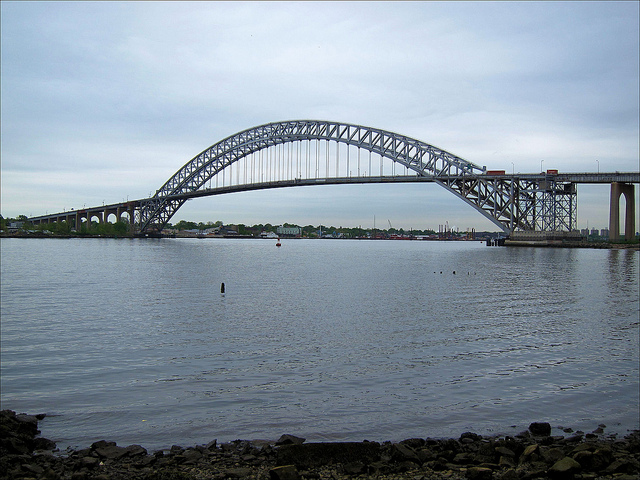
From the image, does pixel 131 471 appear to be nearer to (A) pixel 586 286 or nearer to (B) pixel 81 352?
(B) pixel 81 352

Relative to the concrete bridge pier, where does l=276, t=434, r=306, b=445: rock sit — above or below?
below

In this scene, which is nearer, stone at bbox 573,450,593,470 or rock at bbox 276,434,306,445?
stone at bbox 573,450,593,470

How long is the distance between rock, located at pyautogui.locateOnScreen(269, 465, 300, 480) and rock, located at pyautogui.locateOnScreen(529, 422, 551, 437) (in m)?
3.45

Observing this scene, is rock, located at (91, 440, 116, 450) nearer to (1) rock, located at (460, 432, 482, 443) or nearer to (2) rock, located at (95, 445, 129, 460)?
(2) rock, located at (95, 445, 129, 460)

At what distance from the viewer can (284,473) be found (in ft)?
16.9

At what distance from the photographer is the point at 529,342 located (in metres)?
12.1

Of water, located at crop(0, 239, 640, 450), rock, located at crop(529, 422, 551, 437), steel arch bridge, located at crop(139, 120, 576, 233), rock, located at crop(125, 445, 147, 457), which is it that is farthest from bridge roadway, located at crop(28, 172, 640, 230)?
rock, located at crop(125, 445, 147, 457)

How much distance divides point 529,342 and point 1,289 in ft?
67.7

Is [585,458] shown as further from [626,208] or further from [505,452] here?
[626,208]

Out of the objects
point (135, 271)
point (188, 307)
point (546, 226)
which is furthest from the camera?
point (546, 226)

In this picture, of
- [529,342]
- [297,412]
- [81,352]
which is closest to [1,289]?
[81,352]

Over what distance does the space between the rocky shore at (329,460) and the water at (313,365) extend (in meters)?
0.45

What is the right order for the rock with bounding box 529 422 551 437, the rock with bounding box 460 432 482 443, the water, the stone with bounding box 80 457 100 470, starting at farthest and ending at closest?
the water → the rock with bounding box 529 422 551 437 → the rock with bounding box 460 432 482 443 → the stone with bounding box 80 457 100 470

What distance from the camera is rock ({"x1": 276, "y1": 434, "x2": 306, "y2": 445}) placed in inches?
245
